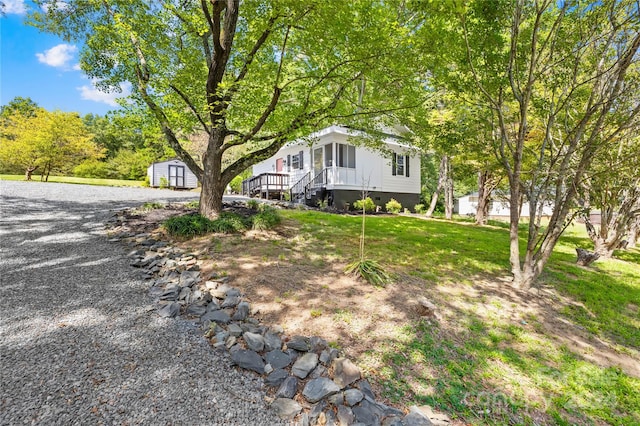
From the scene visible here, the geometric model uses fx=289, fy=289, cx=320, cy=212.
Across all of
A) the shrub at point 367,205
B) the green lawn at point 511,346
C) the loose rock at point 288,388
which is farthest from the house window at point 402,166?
the loose rock at point 288,388

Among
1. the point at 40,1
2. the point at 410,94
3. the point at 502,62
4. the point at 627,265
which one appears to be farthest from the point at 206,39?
the point at 627,265

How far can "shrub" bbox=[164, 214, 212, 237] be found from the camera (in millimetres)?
6031

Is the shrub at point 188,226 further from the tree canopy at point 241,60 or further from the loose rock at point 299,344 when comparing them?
the loose rock at point 299,344

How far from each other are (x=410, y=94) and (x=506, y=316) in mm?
4872

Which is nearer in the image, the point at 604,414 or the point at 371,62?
the point at 604,414

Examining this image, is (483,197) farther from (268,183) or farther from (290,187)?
(268,183)

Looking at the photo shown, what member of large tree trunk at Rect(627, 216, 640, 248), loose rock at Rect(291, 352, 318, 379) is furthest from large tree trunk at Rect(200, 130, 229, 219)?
large tree trunk at Rect(627, 216, 640, 248)

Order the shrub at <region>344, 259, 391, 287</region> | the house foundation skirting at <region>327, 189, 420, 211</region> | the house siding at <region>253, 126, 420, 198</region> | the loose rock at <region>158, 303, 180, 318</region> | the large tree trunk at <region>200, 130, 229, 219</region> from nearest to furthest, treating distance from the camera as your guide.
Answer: the loose rock at <region>158, 303, 180, 318</region>
the shrub at <region>344, 259, 391, 287</region>
the large tree trunk at <region>200, 130, 229, 219</region>
the house foundation skirting at <region>327, 189, 420, 211</region>
the house siding at <region>253, 126, 420, 198</region>

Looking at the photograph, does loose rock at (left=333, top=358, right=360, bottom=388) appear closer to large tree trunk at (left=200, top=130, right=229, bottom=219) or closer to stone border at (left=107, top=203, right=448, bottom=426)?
stone border at (left=107, top=203, right=448, bottom=426)

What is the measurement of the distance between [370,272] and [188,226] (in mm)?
3940

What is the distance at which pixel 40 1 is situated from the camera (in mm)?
7160

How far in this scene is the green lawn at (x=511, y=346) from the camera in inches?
103

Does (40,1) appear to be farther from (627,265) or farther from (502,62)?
(627,265)

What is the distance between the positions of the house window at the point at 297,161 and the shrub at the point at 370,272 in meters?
13.1
